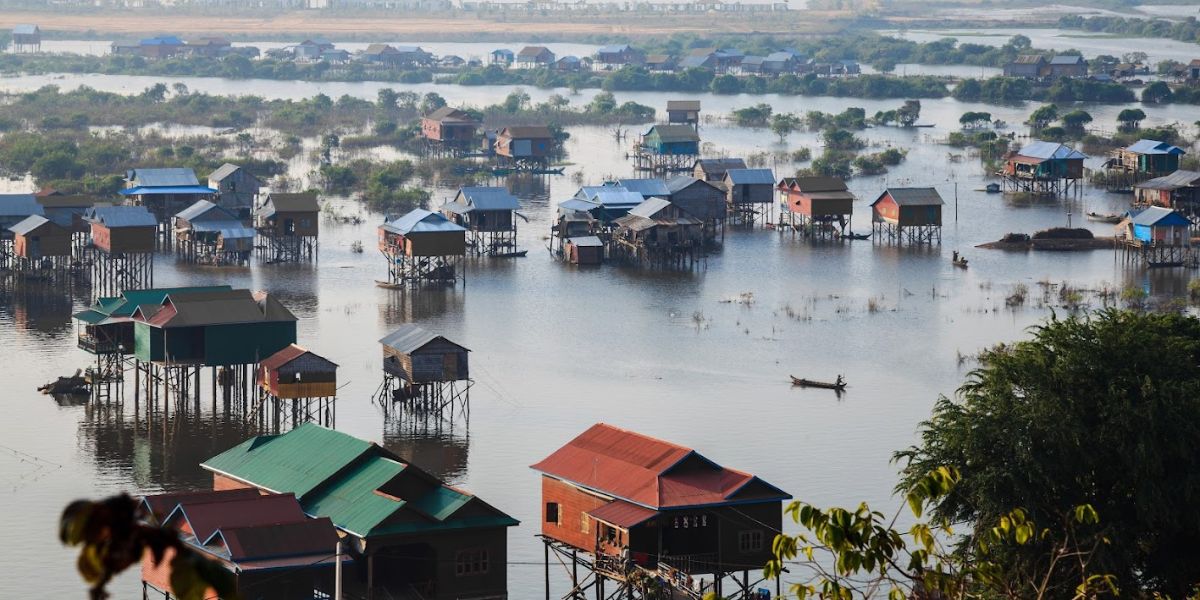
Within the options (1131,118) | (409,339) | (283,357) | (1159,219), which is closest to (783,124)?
(1131,118)

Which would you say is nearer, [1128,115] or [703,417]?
[703,417]

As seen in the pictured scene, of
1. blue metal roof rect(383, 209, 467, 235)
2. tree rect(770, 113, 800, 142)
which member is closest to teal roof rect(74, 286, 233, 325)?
blue metal roof rect(383, 209, 467, 235)

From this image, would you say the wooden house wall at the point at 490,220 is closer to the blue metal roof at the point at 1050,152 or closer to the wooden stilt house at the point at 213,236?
the wooden stilt house at the point at 213,236

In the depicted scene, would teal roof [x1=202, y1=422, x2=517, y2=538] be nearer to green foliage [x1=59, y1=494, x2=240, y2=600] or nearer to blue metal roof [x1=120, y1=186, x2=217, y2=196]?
green foliage [x1=59, y1=494, x2=240, y2=600]

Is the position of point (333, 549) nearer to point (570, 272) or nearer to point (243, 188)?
point (570, 272)

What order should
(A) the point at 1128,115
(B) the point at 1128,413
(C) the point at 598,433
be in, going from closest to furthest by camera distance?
(B) the point at 1128,413 < (C) the point at 598,433 < (A) the point at 1128,115

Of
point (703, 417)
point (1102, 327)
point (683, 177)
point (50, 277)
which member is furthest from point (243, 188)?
point (1102, 327)

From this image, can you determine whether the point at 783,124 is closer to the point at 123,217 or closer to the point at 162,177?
the point at 162,177
